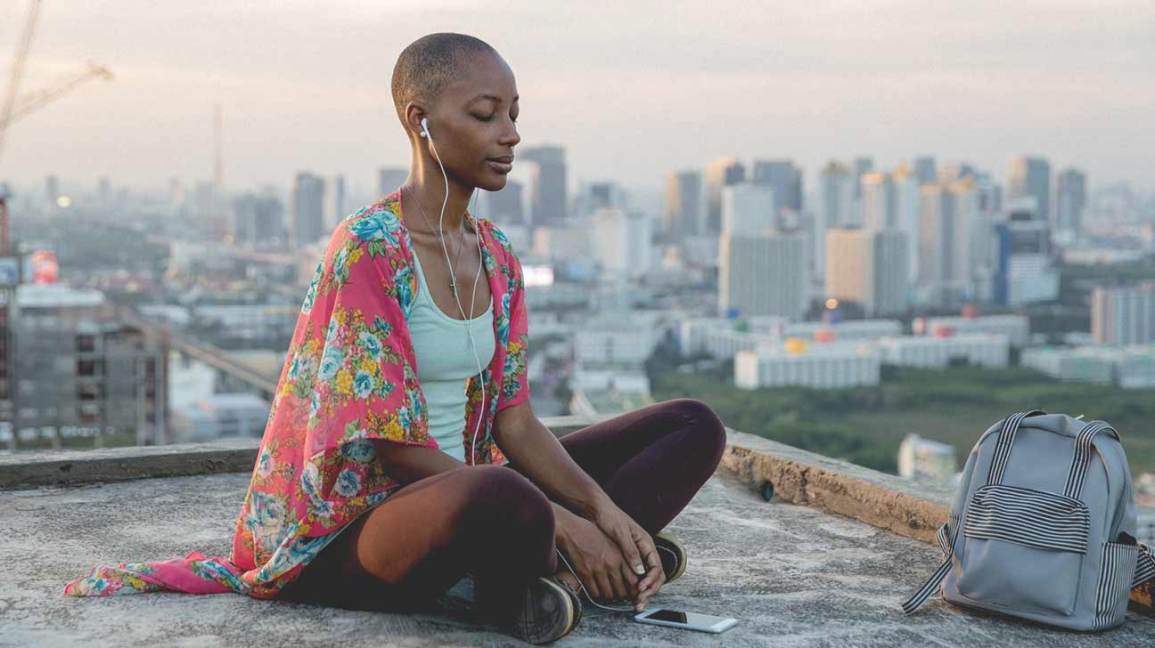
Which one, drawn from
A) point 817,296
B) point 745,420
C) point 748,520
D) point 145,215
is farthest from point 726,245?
point 748,520

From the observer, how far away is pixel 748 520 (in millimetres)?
3271

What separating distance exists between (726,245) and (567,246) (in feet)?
38.2

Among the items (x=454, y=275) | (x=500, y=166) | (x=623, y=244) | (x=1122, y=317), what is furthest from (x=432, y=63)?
(x=623, y=244)

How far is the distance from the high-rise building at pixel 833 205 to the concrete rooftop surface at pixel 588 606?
8221 cm

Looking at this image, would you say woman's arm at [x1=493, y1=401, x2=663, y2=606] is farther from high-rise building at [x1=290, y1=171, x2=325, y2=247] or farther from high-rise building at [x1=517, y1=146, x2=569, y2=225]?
high-rise building at [x1=517, y1=146, x2=569, y2=225]

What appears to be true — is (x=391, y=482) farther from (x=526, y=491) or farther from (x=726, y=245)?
(x=726, y=245)

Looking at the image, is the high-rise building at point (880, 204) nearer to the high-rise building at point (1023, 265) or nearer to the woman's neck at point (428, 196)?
the high-rise building at point (1023, 265)

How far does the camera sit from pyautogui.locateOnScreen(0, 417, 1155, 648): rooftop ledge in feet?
7.36

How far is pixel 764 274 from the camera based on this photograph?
74438 millimetres

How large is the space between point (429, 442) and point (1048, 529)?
3.29 ft

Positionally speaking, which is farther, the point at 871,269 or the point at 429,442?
the point at 871,269

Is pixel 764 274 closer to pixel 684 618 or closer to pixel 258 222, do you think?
pixel 258 222

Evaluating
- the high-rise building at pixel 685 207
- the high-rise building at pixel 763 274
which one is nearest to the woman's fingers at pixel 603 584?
the high-rise building at pixel 763 274

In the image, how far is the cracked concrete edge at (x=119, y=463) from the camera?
140 inches
